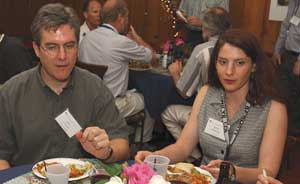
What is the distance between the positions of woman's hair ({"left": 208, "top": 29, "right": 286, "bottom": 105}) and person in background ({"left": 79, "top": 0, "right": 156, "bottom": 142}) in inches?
74.1

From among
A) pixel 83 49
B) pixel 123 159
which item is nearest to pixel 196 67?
pixel 83 49

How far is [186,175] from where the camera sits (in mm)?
1875

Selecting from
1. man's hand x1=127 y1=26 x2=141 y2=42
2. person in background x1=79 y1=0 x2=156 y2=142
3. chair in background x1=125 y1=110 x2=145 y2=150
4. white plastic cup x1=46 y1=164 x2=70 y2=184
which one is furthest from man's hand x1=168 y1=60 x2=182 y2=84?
white plastic cup x1=46 y1=164 x2=70 y2=184

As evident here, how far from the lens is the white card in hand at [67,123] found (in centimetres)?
224

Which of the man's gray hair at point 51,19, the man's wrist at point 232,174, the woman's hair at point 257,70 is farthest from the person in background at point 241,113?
the man's gray hair at point 51,19

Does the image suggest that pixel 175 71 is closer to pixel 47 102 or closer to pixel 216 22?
pixel 216 22

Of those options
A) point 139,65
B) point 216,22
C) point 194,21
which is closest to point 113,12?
point 139,65

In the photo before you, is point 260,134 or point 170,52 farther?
point 170,52

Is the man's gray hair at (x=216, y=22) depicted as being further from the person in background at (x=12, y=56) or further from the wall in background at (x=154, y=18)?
the wall in background at (x=154, y=18)

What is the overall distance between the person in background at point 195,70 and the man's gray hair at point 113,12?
718 millimetres

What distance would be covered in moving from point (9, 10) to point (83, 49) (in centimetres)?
469

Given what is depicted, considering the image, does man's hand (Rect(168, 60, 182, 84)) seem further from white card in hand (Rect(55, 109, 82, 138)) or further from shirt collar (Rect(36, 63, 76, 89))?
white card in hand (Rect(55, 109, 82, 138))

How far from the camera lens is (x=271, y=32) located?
596 centimetres

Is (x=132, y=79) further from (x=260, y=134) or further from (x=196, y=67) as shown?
(x=260, y=134)
